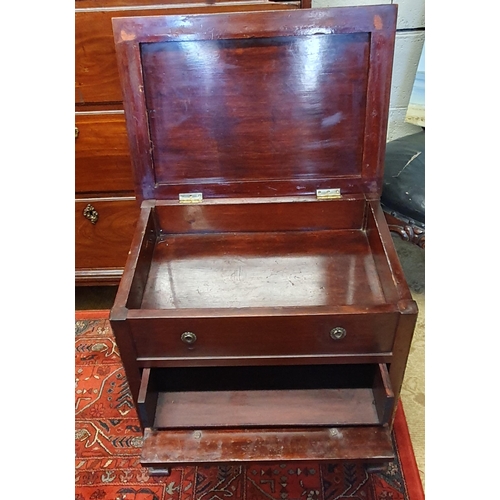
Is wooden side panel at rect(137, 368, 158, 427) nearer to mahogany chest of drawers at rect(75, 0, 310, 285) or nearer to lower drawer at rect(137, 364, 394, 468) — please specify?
lower drawer at rect(137, 364, 394, 468)

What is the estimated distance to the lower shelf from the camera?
2.71 ft

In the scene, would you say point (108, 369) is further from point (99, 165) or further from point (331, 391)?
point (331, 391)

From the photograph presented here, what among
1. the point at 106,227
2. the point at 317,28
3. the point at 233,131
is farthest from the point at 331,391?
the point at 106,227

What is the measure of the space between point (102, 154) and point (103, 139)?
0.14ft

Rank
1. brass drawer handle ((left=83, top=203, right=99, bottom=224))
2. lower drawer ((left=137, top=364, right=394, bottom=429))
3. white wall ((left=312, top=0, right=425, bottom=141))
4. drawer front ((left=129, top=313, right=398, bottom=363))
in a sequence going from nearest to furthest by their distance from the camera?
drawer front ((left=129, top=313, right=398, bottom=363))
lower drawer ((left=137, top=364, right=394, bottom=429))
brass drawer handle ((left=83, top=203, right=99, bottom=224))
white wall ((left=312, top=0, right=425, bottom=141))

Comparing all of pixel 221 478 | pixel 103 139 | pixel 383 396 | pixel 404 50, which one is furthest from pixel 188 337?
pixel 404 50

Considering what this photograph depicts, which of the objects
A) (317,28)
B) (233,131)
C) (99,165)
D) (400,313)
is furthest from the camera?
(99,165)

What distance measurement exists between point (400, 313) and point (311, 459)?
0.95 feet

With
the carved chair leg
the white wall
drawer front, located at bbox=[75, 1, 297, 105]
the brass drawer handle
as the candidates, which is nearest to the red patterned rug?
the carved chair leg

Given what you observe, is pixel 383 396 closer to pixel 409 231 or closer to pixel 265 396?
pixel 265 396

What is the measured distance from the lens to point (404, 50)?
5.00ft

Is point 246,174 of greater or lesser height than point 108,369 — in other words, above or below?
above

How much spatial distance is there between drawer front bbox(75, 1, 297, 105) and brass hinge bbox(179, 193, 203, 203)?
341 mm

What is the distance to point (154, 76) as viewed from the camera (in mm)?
941
